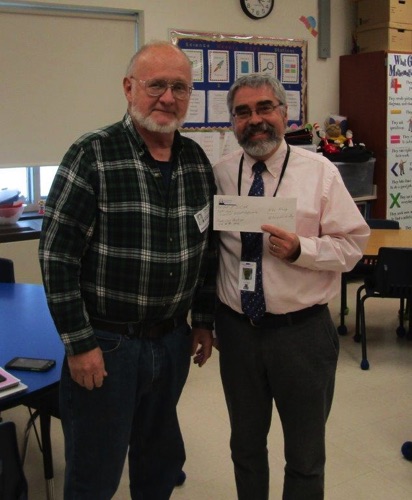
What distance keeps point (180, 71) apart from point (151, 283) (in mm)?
579

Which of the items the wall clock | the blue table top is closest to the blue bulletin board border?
the wall clock

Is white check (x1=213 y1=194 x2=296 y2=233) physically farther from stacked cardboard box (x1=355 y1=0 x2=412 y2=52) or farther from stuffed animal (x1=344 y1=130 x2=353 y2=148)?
stacked cardboard box (x1=355 y1=0 x2=412 y2=52)

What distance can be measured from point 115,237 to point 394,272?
2.28m

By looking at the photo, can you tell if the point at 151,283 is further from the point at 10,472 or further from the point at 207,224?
the point at 10,472

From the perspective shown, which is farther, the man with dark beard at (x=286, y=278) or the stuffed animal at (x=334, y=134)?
the stuffed animal at (x=334, y=134)

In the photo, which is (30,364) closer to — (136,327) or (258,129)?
(136,327)

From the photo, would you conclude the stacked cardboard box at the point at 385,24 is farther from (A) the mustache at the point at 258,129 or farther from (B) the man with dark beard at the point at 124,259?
(B) the man with dark beard at the point at 124,259

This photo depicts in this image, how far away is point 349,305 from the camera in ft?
15.6

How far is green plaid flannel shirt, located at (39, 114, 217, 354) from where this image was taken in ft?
5.02

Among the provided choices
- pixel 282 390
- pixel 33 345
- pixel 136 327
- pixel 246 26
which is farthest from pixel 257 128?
pixel 246 26

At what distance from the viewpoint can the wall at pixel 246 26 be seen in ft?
13.2

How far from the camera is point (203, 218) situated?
1.72 metres

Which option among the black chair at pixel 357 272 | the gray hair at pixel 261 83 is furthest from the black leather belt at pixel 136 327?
the black chair at pixel 357 272

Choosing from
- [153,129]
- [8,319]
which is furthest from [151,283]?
[8,319]
